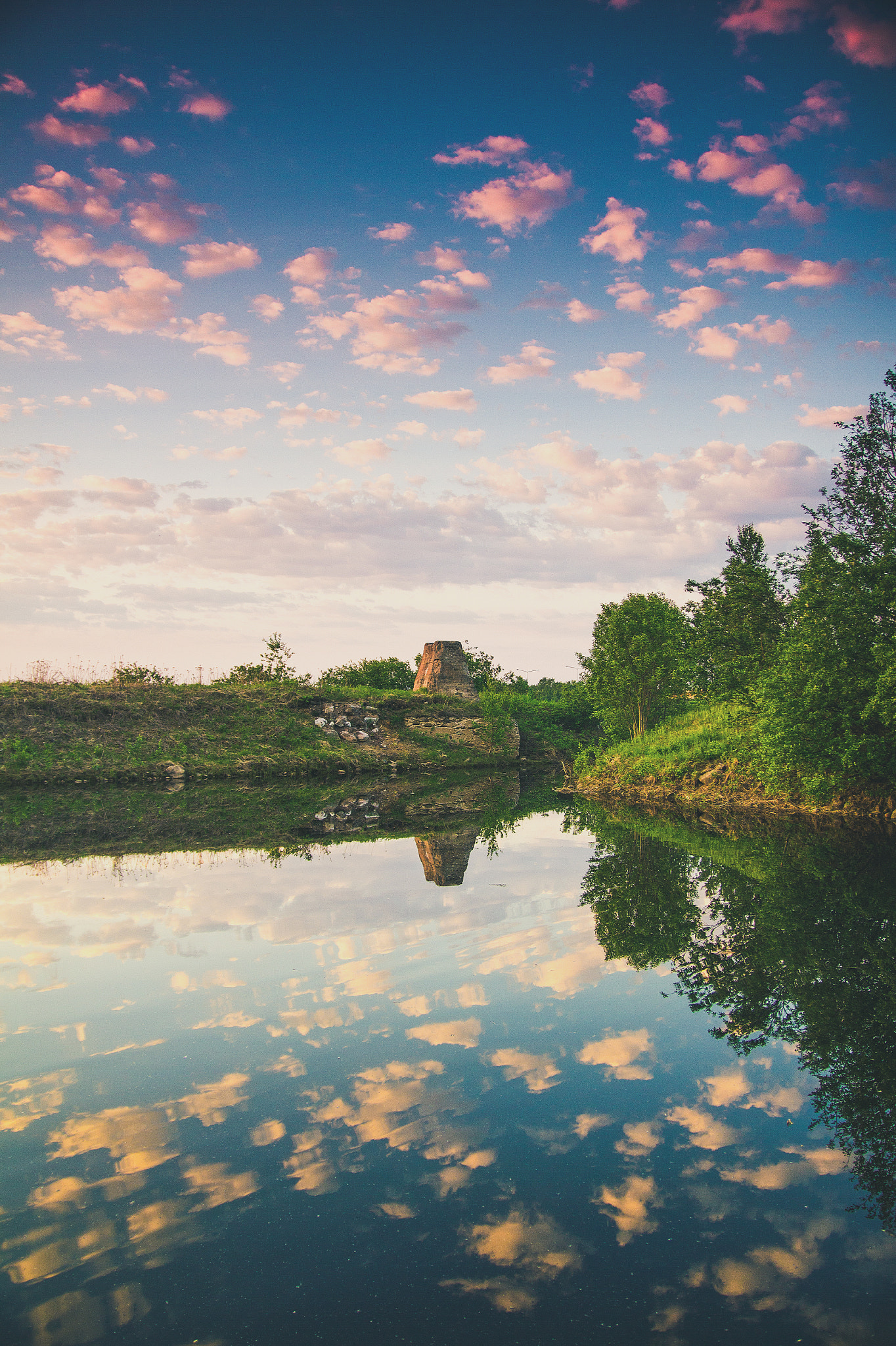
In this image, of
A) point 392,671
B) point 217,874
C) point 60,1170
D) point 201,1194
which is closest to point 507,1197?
point 201,1194

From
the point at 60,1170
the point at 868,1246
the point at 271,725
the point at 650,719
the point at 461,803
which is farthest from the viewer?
the point at 271,725

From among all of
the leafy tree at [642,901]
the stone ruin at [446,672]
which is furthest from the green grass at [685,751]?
the stone ruin at [446,672]

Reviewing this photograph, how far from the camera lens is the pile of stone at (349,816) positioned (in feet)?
62.3

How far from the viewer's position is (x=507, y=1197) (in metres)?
3.72

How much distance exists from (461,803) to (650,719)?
11595mm

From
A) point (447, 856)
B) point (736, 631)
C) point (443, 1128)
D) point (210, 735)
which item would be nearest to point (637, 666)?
point (736, 631)

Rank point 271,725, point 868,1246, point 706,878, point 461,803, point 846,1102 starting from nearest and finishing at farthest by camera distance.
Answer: point 868,1246 < point 846,1102 < point 706,878 < point 461,803 < point 271,725

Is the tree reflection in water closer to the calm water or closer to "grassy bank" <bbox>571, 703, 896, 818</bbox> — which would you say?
the calm water

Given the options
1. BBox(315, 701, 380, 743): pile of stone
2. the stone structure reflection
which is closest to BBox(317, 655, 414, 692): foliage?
BBox(315, 701, 380, 743): pile of stone

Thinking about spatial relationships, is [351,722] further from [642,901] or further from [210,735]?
[642,901]

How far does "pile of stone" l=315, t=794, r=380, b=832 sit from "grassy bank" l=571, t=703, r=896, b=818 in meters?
9.72

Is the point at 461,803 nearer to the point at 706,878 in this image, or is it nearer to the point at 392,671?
the point at 706,878

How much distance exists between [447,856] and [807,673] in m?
10.1

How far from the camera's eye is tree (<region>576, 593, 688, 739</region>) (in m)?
30.3
